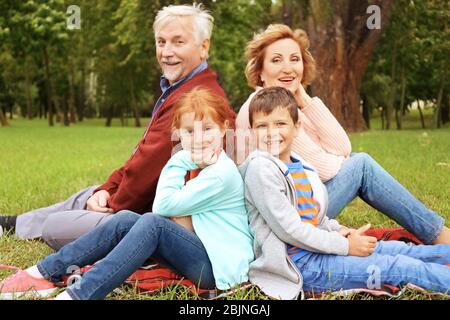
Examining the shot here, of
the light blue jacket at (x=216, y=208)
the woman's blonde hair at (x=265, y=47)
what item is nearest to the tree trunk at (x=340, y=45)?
the woman's blonde hair at (x=265, y=47)

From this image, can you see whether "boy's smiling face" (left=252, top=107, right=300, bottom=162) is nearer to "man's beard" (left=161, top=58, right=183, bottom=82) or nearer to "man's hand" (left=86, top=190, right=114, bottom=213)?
A: "man's beard" (left=161, top=58, right=183, bottom=82)

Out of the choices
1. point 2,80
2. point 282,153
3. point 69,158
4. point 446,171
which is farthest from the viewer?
point 2,80

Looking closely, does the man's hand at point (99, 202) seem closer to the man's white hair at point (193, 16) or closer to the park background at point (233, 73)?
the park background at point (233, 73)

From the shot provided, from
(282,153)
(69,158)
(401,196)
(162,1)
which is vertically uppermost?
(162,1)

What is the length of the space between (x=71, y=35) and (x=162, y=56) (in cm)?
2832

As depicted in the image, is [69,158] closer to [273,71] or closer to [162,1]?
[273,71]

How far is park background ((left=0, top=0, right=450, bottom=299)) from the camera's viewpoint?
22.7 ft

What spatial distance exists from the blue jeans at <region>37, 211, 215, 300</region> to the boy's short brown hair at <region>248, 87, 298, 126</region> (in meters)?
0.74

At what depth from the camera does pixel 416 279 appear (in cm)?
301

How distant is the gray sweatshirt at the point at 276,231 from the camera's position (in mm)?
2932

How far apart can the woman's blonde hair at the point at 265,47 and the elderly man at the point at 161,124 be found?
11.6 inches

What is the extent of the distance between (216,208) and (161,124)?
29.2 inches

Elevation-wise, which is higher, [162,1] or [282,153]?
[162,1]
